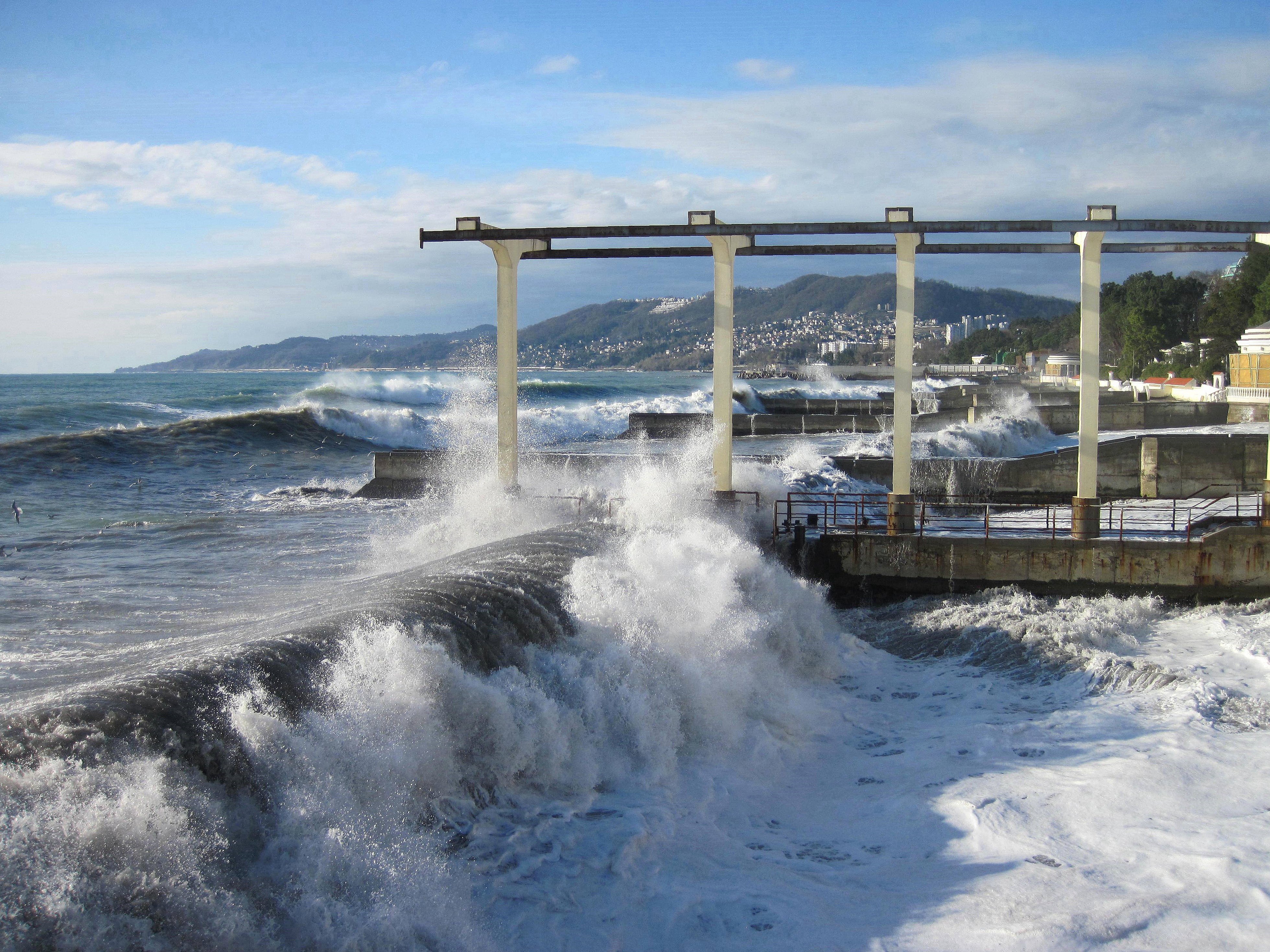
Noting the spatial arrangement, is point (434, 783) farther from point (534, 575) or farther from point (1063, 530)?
point (1063, 530)

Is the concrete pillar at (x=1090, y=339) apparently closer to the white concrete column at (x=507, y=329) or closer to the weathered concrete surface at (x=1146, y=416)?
the white concrete column at (x=507, y=329)

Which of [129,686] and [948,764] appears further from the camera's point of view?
[948,764]

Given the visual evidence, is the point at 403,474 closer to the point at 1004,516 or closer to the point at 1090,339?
the point at 1004,516

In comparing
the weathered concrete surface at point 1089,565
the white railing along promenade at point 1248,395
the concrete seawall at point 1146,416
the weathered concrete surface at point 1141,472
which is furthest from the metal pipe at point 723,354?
the white railing along promenade at point 1248,395

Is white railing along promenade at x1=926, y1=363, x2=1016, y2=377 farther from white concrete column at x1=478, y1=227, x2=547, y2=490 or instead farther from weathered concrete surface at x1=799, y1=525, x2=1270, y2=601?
white concrete column at x1=478, y1=227, x2=547, y2=490

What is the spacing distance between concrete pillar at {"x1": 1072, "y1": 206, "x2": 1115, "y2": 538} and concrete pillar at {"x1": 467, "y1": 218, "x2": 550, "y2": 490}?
765 cm

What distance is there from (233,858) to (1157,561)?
513 inches

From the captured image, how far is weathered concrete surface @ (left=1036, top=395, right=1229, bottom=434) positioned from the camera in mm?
34719

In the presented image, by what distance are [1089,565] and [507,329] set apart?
30.3 ft

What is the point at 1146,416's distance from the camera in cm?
3544

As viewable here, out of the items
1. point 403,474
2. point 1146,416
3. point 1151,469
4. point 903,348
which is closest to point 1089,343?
point 903,348

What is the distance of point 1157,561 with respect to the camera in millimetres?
13695

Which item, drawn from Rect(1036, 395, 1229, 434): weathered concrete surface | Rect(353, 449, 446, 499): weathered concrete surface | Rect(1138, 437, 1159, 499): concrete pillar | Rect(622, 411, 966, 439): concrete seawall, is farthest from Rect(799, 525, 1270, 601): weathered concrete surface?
Rect(622, 411, 966, 439): concrete seawall

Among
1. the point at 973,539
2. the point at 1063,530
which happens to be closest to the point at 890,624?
the point at 973,539
